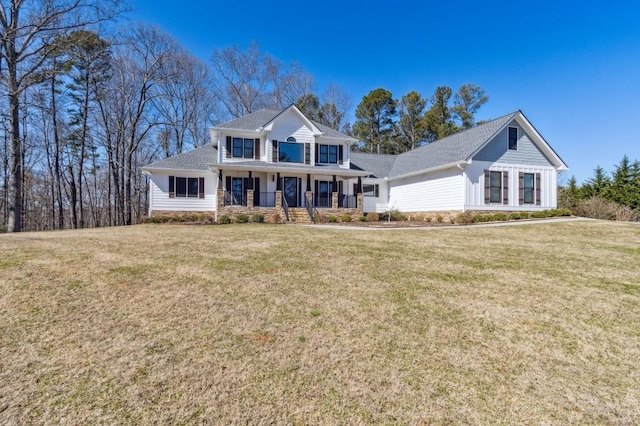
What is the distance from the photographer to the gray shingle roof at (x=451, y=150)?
60.4 ft

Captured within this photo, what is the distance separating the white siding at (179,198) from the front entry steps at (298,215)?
17.7ft

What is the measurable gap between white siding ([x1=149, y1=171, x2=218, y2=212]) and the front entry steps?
5.40 meters

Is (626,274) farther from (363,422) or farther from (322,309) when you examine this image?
(363,422)

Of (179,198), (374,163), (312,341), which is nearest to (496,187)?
(374,163)

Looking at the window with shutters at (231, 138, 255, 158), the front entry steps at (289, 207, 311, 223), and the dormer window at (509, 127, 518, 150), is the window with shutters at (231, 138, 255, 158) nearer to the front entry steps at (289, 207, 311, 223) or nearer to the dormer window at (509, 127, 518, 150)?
the front entry steps at (289, 207, 311, 223)

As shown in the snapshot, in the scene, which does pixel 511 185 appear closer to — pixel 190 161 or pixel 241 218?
pixel 241 218

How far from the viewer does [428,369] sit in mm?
3324

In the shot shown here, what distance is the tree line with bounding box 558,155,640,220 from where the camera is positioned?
19.1m

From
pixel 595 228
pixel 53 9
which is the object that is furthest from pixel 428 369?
pixel 53 9

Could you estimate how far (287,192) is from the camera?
21.1m

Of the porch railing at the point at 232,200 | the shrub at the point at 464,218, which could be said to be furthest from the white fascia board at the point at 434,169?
the porch railing at the point at 232,200

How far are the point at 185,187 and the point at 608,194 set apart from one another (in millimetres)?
27623

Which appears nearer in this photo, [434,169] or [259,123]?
[434,169]

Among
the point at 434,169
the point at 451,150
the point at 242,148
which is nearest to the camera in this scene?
the point at 434,169
